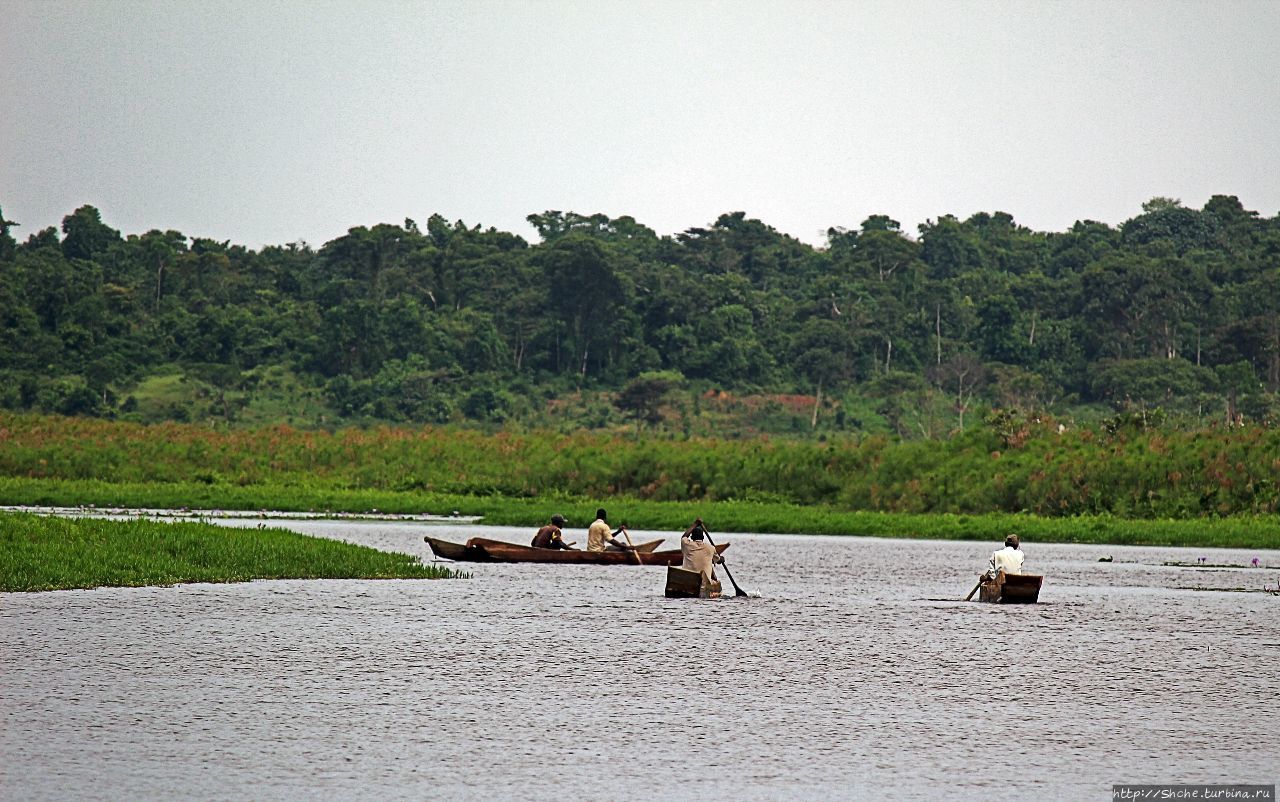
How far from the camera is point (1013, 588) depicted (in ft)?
83.7

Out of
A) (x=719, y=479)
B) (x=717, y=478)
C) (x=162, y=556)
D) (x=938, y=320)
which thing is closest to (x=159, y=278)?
(x=938, y=320)

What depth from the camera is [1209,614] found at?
80.6ft

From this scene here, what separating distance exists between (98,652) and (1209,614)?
15.6 metres

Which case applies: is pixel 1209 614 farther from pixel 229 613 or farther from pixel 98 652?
pixel 98 652

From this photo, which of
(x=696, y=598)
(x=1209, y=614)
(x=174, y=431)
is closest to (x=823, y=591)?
(x=696, y=598)

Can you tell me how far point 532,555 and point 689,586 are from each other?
6195mm

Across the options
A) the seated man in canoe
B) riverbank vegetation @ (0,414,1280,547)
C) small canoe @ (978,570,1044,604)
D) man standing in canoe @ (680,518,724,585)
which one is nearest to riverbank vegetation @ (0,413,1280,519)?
riverbank vegetation @ (0,414,1280,547)

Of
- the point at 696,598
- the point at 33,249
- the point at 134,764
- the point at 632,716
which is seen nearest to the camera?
the point at 134,764

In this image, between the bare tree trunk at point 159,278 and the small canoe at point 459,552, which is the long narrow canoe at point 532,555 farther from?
the bare tree trunk at point 159,278

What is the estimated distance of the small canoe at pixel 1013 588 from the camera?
25344mm

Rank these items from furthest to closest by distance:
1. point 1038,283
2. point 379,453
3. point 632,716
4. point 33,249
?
point 33,249 < point 1038,283 < point 379,453 < point 632,716

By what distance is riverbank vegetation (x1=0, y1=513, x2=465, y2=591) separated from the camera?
24969 millimetres

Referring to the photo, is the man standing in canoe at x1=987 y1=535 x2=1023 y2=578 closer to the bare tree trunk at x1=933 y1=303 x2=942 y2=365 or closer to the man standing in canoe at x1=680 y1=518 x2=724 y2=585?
the man standing in canoe at x1=680 y1=518 x2=724 y2=585

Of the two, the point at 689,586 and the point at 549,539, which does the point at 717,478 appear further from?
the point at 689,586
